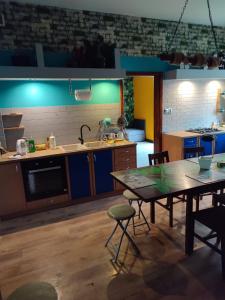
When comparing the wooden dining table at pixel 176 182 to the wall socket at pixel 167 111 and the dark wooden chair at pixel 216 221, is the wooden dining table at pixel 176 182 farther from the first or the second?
the wall socket at pixel 167 111

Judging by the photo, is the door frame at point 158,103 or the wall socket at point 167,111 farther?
the wall socket at point 167,111

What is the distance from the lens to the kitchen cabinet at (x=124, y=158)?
12.7ft

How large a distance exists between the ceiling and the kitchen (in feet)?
0.50

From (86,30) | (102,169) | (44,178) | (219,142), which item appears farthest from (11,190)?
(219,142)

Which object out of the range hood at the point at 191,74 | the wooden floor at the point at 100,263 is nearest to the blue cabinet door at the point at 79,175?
the wooden floor at the point at 100,263

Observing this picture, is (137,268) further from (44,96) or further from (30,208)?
(44,96)

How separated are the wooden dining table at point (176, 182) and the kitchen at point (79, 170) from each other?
1.89ft

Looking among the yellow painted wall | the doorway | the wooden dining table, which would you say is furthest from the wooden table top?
the yellow painted wall

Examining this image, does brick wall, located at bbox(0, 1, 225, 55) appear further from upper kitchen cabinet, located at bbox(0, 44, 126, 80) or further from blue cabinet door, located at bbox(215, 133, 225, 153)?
blue cabinet door, located at bbox(215, 133, 225, 153)

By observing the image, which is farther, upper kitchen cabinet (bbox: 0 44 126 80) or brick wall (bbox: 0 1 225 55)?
brick wall (bbox: 0 1 225 55)

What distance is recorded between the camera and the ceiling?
343 centimetres

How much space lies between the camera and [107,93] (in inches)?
165

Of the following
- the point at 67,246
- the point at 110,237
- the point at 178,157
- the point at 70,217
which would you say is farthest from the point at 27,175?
the point at 178,157

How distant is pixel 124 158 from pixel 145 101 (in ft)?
15.0
